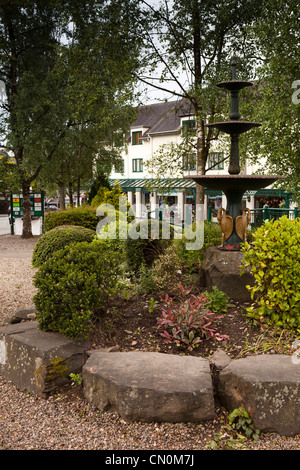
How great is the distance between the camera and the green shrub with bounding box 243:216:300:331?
4449 millimetres

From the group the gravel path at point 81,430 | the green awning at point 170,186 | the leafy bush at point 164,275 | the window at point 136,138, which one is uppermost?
the window at point 136,138

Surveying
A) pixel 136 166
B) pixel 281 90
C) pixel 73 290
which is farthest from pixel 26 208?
pixel 136 166

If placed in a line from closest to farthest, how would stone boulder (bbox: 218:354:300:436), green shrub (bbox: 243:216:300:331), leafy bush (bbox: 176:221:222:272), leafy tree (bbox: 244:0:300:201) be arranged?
1. stone boulder (bbox: 218:354:300:436)
2. green shrub (bbox: 243:216:300:331)
3. leafy bush (bbox: 176:221:222:272)
4. leafy tree (bbox: 244:0:300:201)

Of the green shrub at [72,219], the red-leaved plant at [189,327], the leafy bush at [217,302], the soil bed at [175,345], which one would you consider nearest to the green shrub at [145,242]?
the soil bed at [175,345]

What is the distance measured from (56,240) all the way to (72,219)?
467 cm

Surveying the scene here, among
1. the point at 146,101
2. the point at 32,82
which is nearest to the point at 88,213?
the point at 146,101

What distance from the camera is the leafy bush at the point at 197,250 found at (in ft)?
23.9

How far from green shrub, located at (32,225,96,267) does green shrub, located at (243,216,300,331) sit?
5.17 metres

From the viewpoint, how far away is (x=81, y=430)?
11.2 ft

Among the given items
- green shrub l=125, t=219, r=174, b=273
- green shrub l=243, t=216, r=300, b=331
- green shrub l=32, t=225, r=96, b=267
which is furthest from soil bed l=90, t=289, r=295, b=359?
green shrub l=32, t=225, r=96, b=267

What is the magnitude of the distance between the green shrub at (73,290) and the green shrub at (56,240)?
169 inches

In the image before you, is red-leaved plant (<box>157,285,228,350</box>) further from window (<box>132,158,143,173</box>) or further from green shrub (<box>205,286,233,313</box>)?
window (<box>132,158,143,173</box>)

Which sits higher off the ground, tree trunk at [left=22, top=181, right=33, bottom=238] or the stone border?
tree trunk at [left=22, top=181, right=33, bottom=238]

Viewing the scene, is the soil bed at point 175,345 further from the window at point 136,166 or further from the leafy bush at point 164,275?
the window at point 136,166
